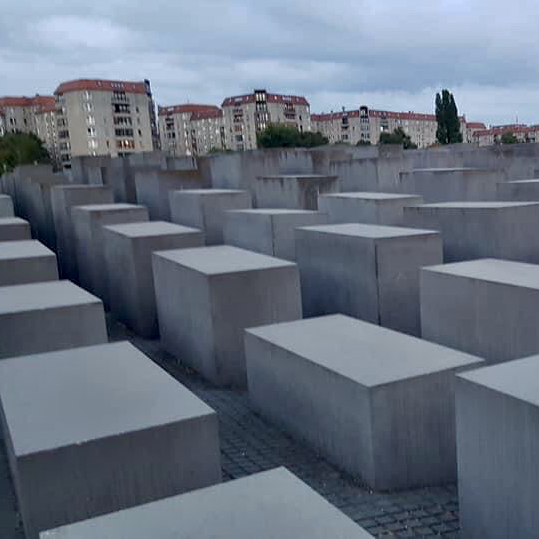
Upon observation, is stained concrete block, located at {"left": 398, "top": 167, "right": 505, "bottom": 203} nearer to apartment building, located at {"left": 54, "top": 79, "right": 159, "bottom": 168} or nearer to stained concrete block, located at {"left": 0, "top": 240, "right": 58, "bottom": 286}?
stained concrete block, located at {"left": 0, "top": 240, "right": 58, "bottom": 286}

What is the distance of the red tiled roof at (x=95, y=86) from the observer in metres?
83.3

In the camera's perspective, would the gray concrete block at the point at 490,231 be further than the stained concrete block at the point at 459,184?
No

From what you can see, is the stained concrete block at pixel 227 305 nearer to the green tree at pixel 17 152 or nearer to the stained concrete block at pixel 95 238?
the stained concrete block at pixel 95 238

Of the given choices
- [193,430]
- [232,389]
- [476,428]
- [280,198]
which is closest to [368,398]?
[476,428]

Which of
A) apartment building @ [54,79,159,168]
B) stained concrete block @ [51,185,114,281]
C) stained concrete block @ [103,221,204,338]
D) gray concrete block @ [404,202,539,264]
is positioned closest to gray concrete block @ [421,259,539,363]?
gray concrete block @ [404,202,539,264]

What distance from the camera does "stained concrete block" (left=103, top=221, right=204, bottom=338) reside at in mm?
11016

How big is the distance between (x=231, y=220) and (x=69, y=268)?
518cm

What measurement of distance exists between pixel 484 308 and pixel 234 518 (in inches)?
196

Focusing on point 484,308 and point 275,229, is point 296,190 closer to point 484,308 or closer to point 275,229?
point 275,229

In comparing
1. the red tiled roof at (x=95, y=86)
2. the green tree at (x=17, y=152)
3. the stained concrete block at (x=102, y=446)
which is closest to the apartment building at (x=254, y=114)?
the red tiled roof at (x=95, y=86)

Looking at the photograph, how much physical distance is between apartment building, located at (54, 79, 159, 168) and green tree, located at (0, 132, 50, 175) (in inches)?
1547

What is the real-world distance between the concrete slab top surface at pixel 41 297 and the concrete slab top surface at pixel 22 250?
1163 mm

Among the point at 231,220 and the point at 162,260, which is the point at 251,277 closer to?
the point at 162,260

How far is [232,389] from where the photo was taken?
8.20 metres
